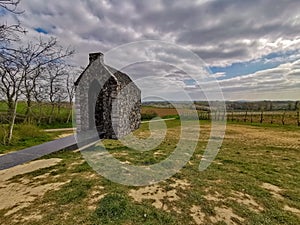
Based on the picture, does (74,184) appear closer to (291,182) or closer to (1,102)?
(291,182)

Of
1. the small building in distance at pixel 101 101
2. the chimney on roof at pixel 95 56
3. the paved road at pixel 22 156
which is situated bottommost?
the paved road at pixel 22 156

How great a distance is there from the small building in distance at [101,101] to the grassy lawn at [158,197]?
4745 mm

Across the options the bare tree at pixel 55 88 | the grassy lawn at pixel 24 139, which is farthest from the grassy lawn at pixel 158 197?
the bare tree at pixel 55 88

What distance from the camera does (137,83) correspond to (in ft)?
50.1

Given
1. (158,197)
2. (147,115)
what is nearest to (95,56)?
(158,197)

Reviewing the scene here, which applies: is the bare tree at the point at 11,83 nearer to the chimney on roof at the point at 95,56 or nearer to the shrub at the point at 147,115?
the chimney on roof at the point at 95,56

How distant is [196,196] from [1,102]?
13.5 metres

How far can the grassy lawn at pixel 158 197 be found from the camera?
3.15 metres

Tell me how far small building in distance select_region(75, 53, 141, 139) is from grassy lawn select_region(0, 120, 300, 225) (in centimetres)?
474

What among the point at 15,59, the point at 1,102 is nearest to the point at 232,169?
the point at 15,59

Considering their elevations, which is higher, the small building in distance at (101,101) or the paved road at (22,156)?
the small building in distance at (101,101)

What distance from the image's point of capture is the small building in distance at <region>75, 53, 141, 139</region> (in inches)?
417

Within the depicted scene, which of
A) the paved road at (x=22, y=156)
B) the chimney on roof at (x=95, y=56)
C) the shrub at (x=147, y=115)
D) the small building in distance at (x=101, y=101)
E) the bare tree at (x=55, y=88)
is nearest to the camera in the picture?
the paved road at (x=22, y=156)

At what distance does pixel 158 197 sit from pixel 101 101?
28.7ft
